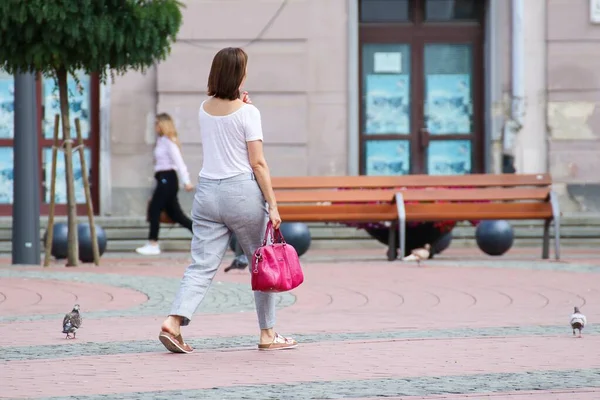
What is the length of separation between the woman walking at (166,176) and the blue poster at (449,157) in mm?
4628

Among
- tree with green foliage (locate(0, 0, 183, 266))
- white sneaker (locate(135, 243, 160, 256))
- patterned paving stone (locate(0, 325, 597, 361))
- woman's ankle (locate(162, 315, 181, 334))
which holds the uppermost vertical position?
tree with green foliage (locate(0, 0, 183, 266))

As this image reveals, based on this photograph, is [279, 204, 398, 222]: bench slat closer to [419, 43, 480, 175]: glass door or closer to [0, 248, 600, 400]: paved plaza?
[0, 248, 600, 400]: paved plaza

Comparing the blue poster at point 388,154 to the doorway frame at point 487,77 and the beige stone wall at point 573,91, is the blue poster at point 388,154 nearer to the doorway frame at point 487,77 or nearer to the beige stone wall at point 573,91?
the doorway frame at point 487,77

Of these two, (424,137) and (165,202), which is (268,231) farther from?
(424,137)

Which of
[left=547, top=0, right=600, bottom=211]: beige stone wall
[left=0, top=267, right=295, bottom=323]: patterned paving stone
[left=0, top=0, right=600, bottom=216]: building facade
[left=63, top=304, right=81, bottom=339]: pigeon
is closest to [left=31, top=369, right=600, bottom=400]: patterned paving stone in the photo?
[left=63, top=304, right=81, bottom=339]: pigeon

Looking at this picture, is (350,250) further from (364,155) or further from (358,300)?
(358,300)

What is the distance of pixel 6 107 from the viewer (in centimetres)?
2075

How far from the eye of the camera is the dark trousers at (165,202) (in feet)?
59.1

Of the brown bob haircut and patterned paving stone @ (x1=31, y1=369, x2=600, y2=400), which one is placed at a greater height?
the brown bob haircut

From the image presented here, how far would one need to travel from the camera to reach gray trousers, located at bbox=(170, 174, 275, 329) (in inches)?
331

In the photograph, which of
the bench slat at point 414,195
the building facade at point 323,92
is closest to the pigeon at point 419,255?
the bench slat at point 414,195

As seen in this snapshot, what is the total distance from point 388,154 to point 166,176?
4.39 meters

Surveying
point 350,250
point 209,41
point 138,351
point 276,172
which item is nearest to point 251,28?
point 209,41

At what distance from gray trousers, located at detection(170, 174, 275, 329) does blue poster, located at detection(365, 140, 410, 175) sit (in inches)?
512
